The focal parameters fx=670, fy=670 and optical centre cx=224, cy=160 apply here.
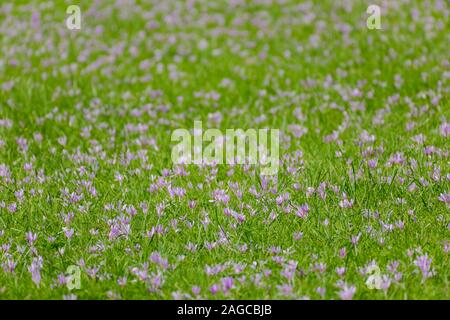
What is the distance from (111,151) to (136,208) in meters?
2.18

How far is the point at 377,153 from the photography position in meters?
7.99

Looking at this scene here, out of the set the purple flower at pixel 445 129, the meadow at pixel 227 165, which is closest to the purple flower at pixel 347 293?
the meadow at pixel 227 165

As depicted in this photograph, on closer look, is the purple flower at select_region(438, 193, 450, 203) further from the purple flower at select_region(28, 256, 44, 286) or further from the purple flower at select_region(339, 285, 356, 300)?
the purple flower at select_region(28, 256, 44, 286)

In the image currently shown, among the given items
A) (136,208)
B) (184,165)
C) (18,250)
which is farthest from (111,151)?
(18,250)

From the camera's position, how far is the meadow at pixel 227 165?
5.79 m

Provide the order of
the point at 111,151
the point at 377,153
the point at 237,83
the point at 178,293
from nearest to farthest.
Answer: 1. the point at 178,293
2. the point at 377,153
3. the point at 111,151
4. the point at 237,83

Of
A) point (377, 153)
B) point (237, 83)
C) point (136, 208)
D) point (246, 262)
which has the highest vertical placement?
point (237, 83)

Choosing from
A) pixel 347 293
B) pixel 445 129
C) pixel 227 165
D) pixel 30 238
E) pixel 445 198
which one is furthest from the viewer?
pixel 445 129

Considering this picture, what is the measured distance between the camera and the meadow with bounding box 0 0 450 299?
579 cm

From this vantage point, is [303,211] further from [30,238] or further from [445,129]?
[445,129]

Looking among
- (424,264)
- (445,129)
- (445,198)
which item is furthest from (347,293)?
(445,129)

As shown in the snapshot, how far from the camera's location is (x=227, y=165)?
805 centimetres

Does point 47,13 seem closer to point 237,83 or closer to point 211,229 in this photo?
point 237,83
